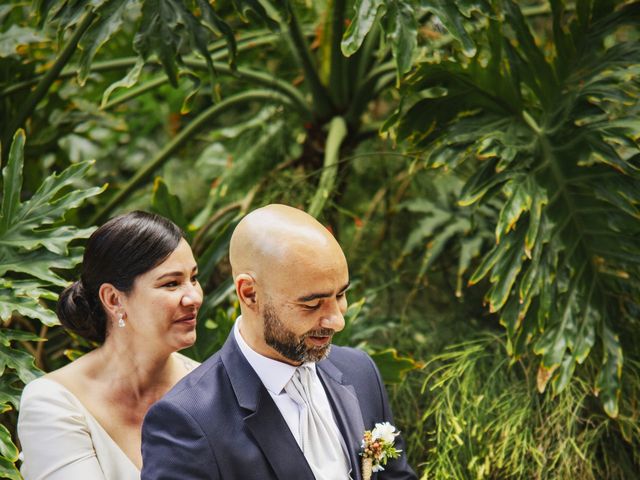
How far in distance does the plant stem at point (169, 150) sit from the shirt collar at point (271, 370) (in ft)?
7.03

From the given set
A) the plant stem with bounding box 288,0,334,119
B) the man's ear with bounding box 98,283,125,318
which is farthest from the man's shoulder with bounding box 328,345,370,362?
the plant stem with bounding box 288,0,334,119

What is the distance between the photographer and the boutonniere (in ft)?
7.06

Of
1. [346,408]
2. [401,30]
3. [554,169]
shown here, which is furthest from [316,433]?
[554,169]

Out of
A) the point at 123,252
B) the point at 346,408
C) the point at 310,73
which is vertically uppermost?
the point at 123,252

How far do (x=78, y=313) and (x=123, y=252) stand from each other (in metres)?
A: 0.33

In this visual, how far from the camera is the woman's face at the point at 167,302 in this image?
2.56 m

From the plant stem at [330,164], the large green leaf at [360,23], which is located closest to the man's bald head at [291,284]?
the large green leaf at [360,23]

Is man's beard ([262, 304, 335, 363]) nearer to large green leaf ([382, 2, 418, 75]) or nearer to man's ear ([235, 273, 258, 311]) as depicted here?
man's ear ([235, 273, 258, 311])

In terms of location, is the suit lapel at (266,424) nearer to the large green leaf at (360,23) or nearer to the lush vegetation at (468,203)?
the lush vegetation at (468,203)

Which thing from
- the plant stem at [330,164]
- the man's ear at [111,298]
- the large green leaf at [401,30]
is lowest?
the plant stem at [330,164]

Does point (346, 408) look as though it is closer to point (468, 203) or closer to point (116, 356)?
point (116, 356)

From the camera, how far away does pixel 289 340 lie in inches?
79.0

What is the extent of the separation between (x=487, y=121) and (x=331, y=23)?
1176mm

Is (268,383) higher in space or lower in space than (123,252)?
lower
